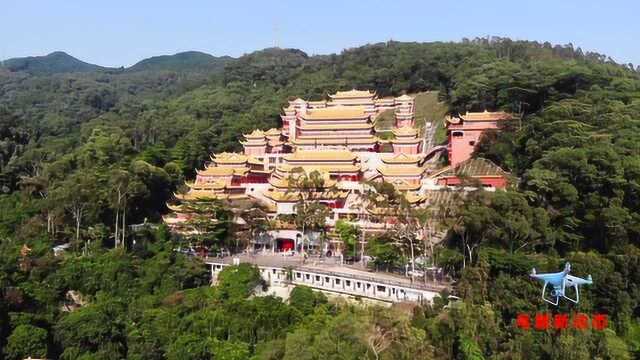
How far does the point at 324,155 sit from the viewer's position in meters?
32.7

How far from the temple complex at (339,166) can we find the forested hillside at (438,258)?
2082 mm

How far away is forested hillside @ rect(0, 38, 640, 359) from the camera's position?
17.6 meters

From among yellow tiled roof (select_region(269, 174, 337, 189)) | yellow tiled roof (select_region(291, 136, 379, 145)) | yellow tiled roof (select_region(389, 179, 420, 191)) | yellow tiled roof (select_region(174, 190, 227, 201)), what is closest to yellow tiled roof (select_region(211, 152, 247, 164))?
yellow tiled roof (select_region(269, 174, 337, 189))

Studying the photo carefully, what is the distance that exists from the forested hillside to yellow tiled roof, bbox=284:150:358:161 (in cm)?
751

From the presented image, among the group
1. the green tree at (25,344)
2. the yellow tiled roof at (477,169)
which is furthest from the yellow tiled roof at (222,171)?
the green tree at (25,344)

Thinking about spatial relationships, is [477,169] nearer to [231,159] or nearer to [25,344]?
[231,159]

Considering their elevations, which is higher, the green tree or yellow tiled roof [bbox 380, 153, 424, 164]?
yellow tiled roof [bbox 380, 153, 424, 164]

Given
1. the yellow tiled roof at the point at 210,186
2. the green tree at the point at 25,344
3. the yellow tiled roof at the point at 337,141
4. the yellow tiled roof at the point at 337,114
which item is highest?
the yellow tiled roof at the point at 337,114

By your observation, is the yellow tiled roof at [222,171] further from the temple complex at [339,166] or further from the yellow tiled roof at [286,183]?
the yellow tiled roof at [286,183]

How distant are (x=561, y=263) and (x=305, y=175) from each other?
1353 cm

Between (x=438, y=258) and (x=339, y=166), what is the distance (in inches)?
438

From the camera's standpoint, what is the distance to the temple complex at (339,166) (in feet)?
92.2

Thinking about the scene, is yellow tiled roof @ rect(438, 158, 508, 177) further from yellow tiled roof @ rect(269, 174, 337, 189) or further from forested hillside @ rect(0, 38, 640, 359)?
yellow tiled roof @ rect(269, 174, 337, 189)

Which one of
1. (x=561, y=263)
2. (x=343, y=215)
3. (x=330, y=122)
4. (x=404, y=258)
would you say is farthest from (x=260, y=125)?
(x=561, y=263)
